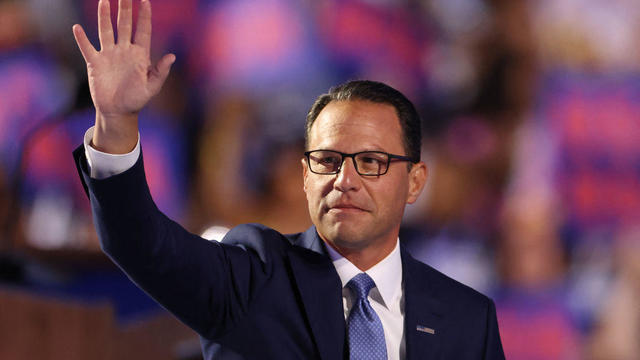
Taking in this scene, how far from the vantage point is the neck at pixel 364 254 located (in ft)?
4.65

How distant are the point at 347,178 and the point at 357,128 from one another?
0.33 feet

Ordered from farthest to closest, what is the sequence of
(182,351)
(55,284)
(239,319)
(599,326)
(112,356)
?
(599,326), (55,284), (182,351), (112,356), (239,319)

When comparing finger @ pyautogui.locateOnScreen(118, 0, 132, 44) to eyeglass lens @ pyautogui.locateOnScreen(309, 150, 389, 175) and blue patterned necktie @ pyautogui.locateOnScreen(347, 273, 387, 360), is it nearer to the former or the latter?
eyeglass lens @ pyautogui.locateOnScreen(309, 150, 389, 175)

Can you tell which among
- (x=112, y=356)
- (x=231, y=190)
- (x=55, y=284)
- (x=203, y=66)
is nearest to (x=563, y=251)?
(x=231, y=190)

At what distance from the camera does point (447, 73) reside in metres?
4.66

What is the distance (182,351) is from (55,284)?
2.79 feet

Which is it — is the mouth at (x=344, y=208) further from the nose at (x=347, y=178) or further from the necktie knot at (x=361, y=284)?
the necktie knot at (x=361, y=284)

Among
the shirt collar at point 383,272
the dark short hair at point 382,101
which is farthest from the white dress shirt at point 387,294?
the dark short hair at point 382,101

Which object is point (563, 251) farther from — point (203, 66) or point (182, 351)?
point (182, 351)

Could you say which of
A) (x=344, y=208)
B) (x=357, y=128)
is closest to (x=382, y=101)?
(x=357, y=128)

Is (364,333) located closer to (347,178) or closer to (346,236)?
(346,236)

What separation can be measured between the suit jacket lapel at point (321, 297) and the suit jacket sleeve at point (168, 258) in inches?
2.9

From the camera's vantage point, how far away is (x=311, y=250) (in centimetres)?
141

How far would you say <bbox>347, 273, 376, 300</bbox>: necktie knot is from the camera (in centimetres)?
139
